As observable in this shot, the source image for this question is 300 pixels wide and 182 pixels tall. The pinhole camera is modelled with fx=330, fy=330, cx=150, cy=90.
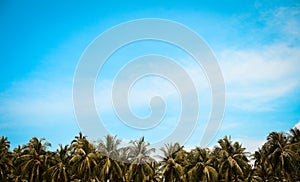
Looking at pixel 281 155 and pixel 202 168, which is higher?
pixel 281 155

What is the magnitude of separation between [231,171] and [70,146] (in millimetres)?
29365

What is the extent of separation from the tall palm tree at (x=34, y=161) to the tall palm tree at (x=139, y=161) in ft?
50.3

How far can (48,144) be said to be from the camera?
2354 inches

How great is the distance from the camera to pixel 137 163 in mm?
57969

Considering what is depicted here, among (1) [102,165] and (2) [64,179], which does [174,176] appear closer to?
(1) [102,165]

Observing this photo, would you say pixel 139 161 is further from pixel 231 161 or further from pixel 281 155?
pixel 281 155

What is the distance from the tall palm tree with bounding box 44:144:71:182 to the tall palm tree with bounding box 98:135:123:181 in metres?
6.62

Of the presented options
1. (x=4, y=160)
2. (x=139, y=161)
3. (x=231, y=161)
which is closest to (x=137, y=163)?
(x=139, y=161)

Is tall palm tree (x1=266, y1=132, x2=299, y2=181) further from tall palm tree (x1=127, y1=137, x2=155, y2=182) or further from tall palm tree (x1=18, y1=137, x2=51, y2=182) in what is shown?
tall palm tree (x1=18, y1=137, x2=51, y2=182)

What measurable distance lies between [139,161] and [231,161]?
1646 centimetres

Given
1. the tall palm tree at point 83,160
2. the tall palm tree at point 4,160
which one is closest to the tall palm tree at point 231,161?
the tall palm tree at point 83,160

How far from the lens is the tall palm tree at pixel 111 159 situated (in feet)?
187

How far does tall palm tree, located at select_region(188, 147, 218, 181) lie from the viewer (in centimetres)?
5991

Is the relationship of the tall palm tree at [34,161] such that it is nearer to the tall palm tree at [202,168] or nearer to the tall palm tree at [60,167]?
the tall palm tree at [60,167]
